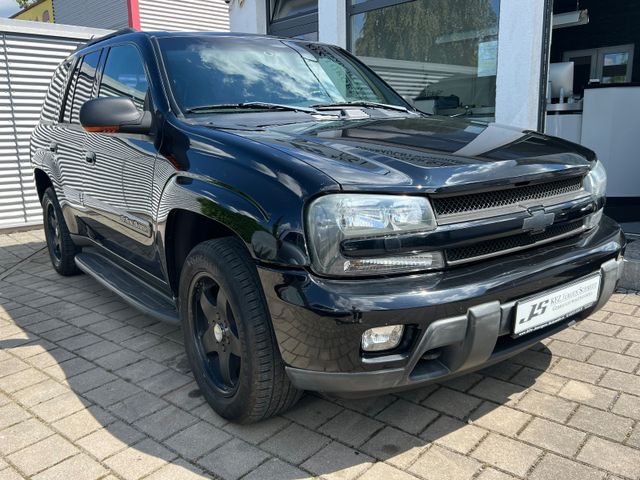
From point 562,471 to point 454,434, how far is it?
448mm

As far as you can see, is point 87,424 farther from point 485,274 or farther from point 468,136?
point 468,136

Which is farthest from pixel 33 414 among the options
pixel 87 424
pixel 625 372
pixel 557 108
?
pixel 557 108

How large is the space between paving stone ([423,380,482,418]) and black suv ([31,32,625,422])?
488 millimetres

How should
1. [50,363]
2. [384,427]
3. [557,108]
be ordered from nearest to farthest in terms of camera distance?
Answer: [384,427]
[50,363]
[557,108]

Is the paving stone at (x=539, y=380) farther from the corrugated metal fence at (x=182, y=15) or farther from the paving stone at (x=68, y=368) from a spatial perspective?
the corrugated metal fence at (x=182, y=15)

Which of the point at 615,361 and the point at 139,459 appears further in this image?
the point at 615,361

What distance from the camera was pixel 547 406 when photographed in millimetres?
2629

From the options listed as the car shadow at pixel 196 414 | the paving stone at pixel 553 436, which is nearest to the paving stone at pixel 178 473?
the car shadow at pixel 196 414

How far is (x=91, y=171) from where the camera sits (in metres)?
3.69

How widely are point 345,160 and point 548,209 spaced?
2.99 feet

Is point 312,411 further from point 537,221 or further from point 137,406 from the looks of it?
point 537,221

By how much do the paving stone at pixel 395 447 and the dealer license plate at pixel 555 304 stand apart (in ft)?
2.11

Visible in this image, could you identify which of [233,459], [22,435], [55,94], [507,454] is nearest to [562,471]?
[507,454]

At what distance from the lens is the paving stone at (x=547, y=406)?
255 cm
